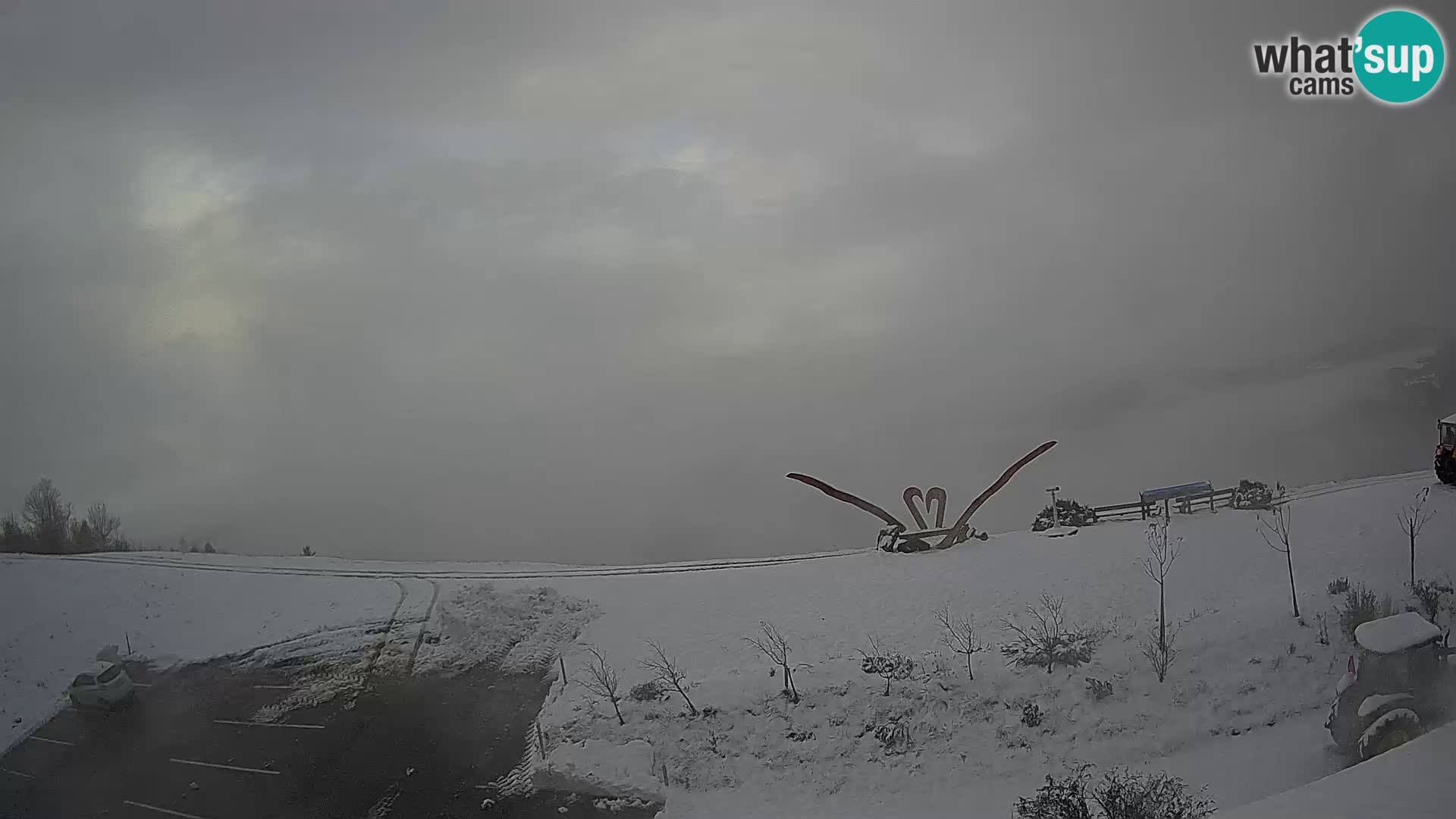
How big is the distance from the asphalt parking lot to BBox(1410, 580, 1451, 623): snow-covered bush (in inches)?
346

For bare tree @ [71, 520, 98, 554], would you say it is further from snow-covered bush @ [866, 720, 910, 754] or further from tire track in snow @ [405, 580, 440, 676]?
snow-covered bush @ [866, 720, 910, 754]

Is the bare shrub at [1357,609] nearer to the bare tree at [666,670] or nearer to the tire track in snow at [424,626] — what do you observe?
the bare tree at [666,670]

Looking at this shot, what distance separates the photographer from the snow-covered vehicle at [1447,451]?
10367 mm

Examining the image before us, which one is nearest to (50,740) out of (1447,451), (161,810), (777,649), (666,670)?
(161,810)

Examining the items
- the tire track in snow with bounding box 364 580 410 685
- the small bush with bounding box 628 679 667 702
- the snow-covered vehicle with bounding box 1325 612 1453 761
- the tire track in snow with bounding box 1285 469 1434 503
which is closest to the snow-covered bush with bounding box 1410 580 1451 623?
the snow-covered vehicle with bounding box 1325 612 1453 761

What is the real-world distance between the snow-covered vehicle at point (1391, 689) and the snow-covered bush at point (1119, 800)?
1.49 m

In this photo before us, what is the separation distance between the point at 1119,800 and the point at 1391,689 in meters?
2.82

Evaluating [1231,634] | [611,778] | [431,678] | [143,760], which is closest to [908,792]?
[611,778]

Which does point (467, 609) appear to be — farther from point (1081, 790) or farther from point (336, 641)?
point (1081, 790)

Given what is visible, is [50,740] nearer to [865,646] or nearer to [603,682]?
[603,682]

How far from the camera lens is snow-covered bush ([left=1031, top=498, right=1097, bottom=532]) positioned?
13664 millimetres

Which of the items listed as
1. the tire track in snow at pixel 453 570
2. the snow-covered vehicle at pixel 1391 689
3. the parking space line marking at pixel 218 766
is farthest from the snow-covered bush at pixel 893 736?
the parking space line marking at pixel 218 766

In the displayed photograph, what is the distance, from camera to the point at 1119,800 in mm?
6828

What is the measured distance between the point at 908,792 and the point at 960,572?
459cm
